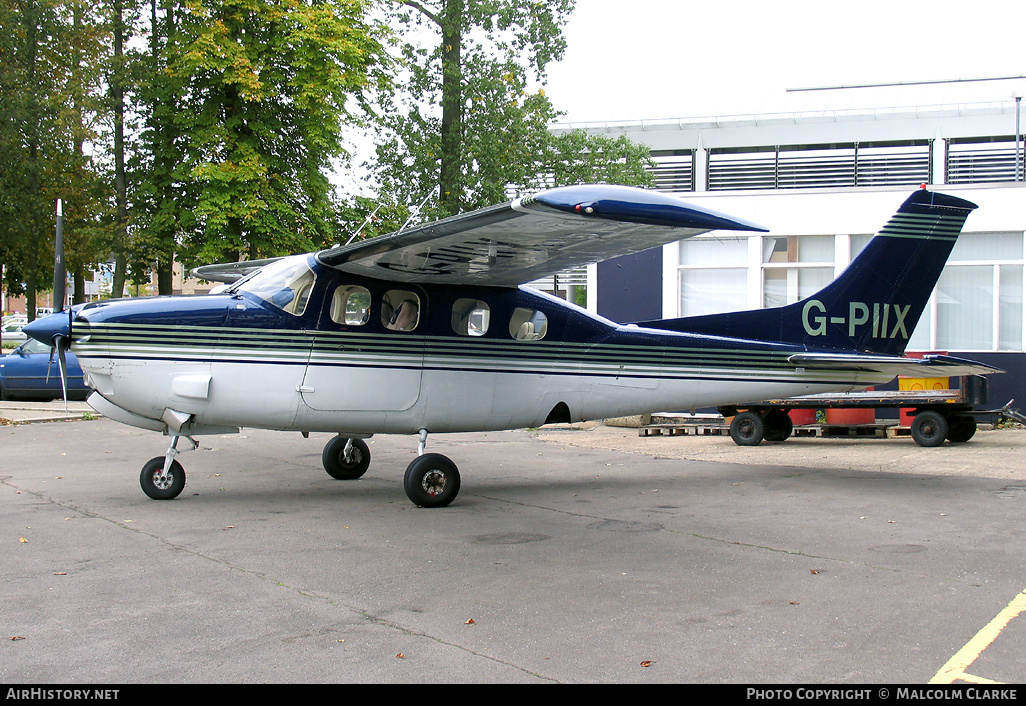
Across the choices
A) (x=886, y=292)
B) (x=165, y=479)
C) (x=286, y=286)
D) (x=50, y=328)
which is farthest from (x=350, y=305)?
(x=886, y=292)

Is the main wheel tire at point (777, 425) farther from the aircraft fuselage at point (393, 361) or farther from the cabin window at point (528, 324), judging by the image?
the cabin window at point (528, 324)

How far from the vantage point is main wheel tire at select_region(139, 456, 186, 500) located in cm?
862

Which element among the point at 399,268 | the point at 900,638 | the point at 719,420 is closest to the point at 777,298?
the point at 719,420

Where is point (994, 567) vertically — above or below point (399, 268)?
below

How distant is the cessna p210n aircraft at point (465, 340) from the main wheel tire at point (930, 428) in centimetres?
405

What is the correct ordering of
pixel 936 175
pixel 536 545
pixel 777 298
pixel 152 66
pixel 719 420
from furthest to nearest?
pixel 936 175, pixel 152 66, pixel 777 298, pixel 719 420, pixel 536 545

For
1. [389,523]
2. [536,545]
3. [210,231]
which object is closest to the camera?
[536,545]

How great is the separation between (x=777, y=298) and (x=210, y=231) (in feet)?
44.7

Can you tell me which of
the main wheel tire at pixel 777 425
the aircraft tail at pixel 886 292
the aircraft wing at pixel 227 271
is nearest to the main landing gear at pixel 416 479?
the aircraft wing at pixel 227 271

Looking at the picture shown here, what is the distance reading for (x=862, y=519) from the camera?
782 centimetres

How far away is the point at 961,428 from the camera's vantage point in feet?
46.9

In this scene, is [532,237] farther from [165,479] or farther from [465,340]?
[165,479]

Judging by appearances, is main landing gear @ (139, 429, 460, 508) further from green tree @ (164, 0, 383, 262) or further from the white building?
green tree @ (164, 0, 383, 262)

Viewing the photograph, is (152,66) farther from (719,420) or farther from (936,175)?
(936,175)
